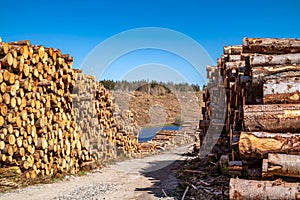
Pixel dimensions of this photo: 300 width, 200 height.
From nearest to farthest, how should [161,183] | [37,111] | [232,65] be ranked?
[161,183], [37,111], [232,65]

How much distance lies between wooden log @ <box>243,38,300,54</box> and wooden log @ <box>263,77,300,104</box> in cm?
191

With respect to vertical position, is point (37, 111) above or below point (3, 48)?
below

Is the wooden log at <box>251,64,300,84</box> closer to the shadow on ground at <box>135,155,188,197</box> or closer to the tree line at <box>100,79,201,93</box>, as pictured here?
the shadow on ground at <box>135,155,188,197</box>

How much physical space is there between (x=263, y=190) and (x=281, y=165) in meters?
0.39

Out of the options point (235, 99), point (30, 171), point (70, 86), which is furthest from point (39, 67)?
point (235, 99)

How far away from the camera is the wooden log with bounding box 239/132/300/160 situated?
14.3ft

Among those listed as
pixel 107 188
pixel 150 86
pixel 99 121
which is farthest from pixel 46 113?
pixel 150 86

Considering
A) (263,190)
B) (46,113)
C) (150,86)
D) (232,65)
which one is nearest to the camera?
(263,190)

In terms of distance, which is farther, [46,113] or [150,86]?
[150,86]

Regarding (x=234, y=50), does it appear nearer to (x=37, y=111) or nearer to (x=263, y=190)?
(x=37, y=111)

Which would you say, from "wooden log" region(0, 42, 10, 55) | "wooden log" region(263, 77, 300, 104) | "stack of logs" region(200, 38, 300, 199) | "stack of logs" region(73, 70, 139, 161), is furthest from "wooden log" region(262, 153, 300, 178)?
"stack of logs" region(73, 70, 139, 161)

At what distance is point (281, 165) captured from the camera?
4180 millimetres

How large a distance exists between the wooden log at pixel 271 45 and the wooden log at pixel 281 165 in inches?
122

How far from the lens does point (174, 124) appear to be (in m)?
30.7
